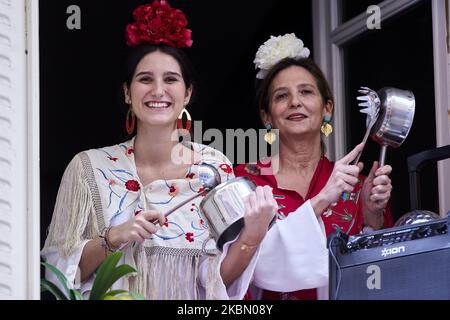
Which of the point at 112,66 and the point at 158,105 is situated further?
the point at 112,66

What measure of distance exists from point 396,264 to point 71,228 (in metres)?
0.86

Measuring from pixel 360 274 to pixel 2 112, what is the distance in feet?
2.79

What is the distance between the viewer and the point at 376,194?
293 centimetres

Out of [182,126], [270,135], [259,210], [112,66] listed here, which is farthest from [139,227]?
[112,66]

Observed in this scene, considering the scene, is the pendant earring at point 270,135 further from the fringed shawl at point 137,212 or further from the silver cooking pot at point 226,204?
the silver cooking pot at point 226,204

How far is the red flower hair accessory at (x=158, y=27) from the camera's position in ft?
10.2

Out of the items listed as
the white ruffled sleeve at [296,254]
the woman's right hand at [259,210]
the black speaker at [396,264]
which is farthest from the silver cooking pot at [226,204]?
the black speaker at [396,264]

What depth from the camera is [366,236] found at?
262cm

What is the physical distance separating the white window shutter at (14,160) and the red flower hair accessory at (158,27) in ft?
2.16

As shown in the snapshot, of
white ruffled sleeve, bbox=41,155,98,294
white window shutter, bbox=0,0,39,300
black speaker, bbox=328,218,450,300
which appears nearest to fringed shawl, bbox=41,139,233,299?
white ruffled sleeve, bbox=41,155,98,294

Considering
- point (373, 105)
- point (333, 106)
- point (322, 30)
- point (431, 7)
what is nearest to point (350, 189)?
point (373, 105)

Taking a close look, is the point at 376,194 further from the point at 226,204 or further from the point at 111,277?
the point at 111,277

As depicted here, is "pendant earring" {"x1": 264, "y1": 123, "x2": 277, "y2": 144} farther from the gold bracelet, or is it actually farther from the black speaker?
the black speaker

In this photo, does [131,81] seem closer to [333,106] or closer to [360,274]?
[333,106]
